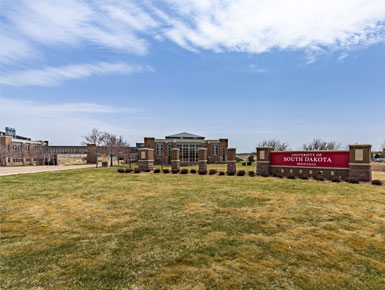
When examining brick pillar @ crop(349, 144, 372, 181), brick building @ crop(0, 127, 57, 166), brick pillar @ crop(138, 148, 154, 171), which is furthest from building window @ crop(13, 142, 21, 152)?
brick pillar @ crop(349, 144, 372, 181)

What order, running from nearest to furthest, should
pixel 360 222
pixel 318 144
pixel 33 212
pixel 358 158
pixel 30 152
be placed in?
pixel 360 222, pixel 33 212, pixel 358 158, pixel 30 152, pixel 318 144

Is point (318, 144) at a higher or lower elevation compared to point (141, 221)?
higher

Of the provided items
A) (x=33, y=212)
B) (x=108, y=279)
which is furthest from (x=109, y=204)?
(x=108, y=279)

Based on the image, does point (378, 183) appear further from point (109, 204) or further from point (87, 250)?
point (87, 250)

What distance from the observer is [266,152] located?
24.2 metres

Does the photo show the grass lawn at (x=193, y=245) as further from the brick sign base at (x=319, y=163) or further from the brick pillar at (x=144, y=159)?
the brick pillar at (x=144, y=159)

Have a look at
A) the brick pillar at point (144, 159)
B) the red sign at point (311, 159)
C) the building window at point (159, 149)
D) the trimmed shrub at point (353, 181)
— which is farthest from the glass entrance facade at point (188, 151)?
the trimmed shrub at point (353, 181)

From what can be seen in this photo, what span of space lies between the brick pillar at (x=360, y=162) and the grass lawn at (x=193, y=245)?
9300 mm

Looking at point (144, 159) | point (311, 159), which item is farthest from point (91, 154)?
point (311, 159)

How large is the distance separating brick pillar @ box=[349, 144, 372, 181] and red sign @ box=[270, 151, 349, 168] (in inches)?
23.0

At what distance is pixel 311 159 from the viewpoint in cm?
2138

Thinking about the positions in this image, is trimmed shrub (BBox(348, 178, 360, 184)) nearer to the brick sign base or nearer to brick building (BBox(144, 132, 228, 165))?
the brick sign base

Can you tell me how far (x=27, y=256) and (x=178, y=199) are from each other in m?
7.10

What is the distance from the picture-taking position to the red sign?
64.7 feet
